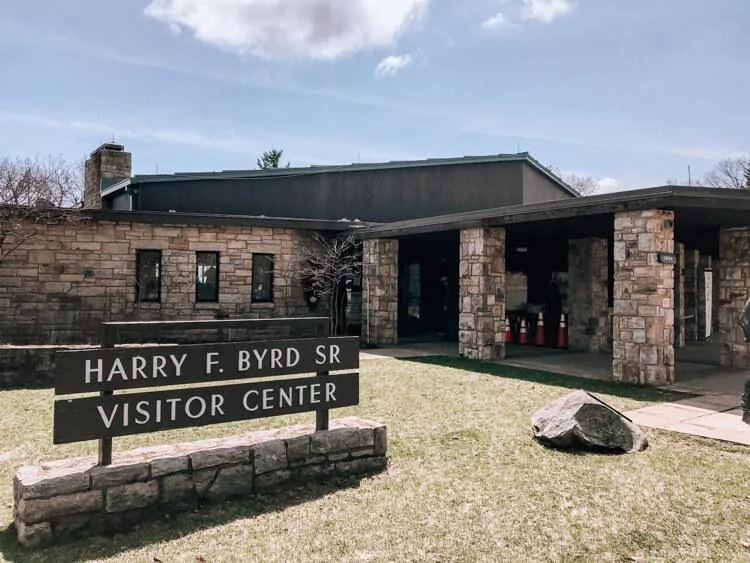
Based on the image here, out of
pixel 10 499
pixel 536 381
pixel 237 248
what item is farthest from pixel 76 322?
pixel 536 381

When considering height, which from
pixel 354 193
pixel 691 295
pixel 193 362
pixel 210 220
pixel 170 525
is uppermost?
pixel 354 193

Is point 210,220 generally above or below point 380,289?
above

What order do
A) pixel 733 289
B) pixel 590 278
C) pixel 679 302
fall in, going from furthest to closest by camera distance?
pixel 679 302, pixel 590 278, pixel 733 289

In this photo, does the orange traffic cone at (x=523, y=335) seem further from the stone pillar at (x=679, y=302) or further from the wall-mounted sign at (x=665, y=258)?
the wall-mounted sign at (x=665, y=258)

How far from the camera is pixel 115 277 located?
1314 cm

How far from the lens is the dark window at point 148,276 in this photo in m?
13.5

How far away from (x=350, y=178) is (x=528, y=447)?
1451cm

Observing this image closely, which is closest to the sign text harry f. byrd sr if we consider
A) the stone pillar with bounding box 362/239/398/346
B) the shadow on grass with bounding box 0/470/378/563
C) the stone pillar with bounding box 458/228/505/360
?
the shadow on grass with bounding box 0/470/378/563

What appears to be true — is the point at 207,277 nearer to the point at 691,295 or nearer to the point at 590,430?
the point at 590,430

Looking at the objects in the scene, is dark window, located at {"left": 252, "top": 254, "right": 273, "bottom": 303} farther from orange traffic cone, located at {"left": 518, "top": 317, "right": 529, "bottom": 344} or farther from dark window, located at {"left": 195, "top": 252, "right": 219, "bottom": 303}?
orange traffic cone, located at {"left": 518, "top": 317, "right": 529, "bottom": 344}

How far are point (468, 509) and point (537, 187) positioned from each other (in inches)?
760

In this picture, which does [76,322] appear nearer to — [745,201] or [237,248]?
[237,248]

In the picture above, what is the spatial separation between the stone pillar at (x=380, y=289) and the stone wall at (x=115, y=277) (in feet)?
6.38

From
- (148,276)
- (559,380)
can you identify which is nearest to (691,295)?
(559,380)
